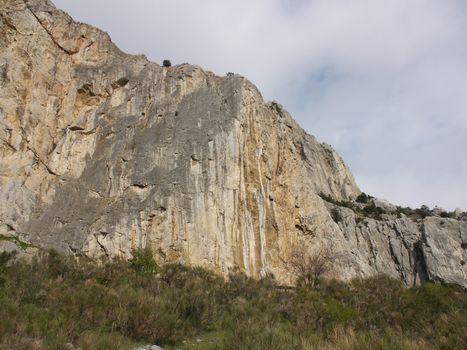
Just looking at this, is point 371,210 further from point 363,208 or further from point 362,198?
point 362,198

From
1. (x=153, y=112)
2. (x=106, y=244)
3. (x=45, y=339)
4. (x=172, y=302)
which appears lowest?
(x=45, y=339)

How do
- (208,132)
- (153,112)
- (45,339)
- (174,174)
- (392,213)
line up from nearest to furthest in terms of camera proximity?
(45,339) < (174,174) < (208,132) < (153,112) < (392,213)

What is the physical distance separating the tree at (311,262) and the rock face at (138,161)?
2.08ft

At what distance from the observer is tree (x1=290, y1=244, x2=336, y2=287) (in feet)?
102

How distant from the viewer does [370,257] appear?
49094 millimetres

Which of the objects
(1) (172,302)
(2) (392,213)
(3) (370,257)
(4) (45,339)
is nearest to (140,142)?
(1) (172,302)

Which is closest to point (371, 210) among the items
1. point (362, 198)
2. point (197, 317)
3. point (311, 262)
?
point (362, 198)

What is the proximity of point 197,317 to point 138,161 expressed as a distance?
69.2 ft

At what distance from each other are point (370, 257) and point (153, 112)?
97.3 feet

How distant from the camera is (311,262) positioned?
31.8 metres

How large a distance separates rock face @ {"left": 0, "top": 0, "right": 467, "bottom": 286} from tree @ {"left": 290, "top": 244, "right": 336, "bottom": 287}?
64 cm

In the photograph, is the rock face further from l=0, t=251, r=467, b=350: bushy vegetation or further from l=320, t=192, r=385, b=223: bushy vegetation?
l=320, t=192, r=385, b=223: bushy vegetation

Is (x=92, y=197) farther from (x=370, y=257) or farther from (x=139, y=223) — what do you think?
(x=370, y=257)

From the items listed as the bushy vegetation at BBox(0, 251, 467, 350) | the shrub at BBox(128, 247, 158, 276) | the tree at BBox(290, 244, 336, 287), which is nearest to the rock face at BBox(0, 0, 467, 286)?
the tree at BBox(290, 244, 336, 287)
